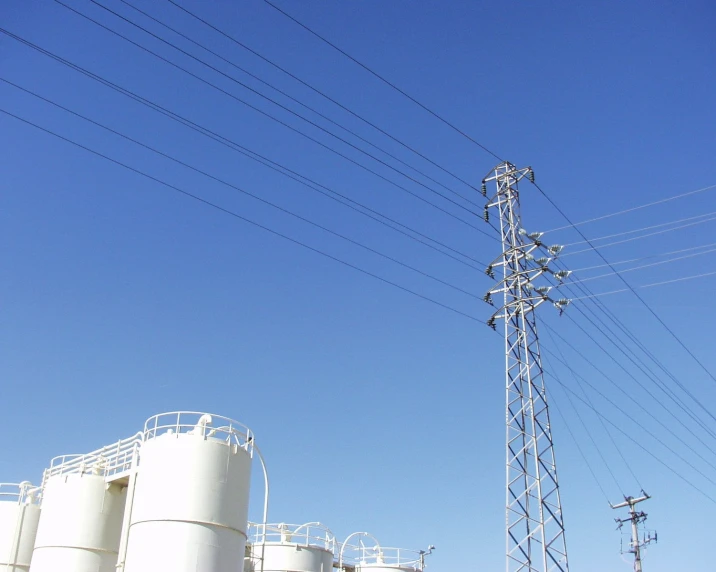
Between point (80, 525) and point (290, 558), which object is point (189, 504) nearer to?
point (80, 525)

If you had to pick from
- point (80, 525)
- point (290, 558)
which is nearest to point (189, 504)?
point (80, 525)

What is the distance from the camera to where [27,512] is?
34.9 meters

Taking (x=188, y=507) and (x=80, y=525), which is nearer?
(x=188, y=507)

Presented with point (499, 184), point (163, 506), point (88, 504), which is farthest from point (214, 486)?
point (499, 184)

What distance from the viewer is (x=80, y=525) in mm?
29406

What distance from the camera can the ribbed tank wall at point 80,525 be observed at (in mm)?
28984

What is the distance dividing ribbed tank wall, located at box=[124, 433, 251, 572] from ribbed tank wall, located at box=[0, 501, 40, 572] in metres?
11.7

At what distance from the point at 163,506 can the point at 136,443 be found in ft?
15.8

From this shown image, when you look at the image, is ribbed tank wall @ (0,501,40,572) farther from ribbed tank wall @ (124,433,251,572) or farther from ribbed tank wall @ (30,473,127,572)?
ribbed tank wall @ (124,433,251,572)

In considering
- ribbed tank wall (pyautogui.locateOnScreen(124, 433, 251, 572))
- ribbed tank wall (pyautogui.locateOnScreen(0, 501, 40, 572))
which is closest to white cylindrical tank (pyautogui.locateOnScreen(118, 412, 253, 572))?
ribbed tank wall (pyautogui.locateOnScreen(124, 433, 251, 572))

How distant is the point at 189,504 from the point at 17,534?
14278mm

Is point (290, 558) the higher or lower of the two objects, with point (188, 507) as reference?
lower

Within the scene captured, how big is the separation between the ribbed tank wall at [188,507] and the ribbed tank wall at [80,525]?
4.64 meters

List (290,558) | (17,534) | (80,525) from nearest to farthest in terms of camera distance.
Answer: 1. (80,525)
2. (17,534)
3. (290,558)
